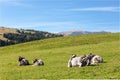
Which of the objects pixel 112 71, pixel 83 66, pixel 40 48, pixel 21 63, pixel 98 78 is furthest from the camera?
pixel 40 48

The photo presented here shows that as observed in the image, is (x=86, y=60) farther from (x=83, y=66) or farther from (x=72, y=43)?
(x=72, y=43)

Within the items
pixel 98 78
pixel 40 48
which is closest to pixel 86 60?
pixel 98 78

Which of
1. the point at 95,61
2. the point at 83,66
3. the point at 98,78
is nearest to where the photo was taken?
the point at 98,78

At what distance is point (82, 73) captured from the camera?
27.5 meters

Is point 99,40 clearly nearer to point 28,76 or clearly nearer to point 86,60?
point 86,60

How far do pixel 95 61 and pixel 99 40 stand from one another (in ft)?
125

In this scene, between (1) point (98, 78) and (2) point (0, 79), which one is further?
(2) point (0, 79)

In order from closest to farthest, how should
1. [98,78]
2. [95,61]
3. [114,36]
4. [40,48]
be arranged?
[98,78]
[95,61]
[40,48]
[114,36]

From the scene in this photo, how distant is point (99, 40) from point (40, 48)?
48.4 feet

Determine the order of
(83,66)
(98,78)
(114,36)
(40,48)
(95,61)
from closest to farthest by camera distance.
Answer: (98,78) < (83,66) < (95,61) < (40,48) < (114,36)

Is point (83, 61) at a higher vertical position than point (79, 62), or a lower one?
higher

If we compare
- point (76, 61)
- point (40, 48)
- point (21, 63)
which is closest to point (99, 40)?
point (40, 48)

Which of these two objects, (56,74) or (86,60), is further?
(86,60)

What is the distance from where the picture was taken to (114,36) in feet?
254
